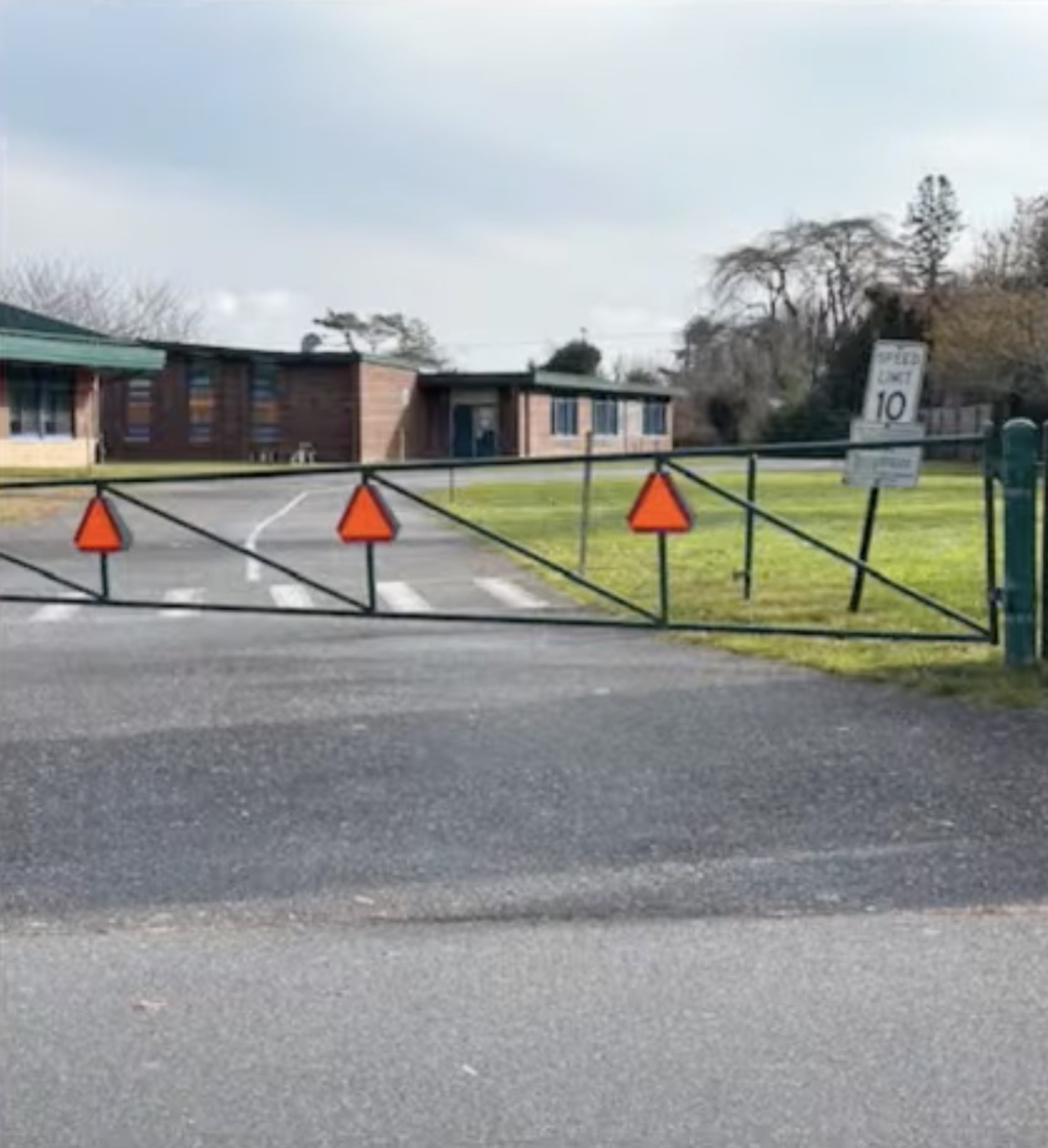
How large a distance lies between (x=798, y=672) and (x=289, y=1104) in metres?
5.82

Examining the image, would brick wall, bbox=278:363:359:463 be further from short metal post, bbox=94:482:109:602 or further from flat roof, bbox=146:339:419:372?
short metal post, bbox=94:482:109:602

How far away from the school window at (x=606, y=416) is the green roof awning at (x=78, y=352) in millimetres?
24888

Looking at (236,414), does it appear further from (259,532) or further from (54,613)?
(54,613)

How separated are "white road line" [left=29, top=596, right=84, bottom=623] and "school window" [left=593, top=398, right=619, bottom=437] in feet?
182

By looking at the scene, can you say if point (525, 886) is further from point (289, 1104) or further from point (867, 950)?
point (289, 1104)

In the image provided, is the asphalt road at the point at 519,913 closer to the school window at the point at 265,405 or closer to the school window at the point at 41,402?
the school window at the point at 41,402

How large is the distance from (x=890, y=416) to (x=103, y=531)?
6.16 meters

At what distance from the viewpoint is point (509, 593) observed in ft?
46.3

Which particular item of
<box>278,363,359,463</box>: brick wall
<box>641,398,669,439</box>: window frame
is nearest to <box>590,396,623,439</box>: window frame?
<box>641,398,669,439</box>: window frame

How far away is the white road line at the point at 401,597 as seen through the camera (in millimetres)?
13289

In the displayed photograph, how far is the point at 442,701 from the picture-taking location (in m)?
7.96

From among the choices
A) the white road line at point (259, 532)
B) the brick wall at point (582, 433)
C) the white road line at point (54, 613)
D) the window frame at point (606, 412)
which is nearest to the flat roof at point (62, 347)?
the white road line at point (259, 532)

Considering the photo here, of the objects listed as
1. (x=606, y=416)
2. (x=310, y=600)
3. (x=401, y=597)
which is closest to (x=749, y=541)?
(x=401, y=597)

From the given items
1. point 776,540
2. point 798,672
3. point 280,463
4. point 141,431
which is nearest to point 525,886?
point 798,672
